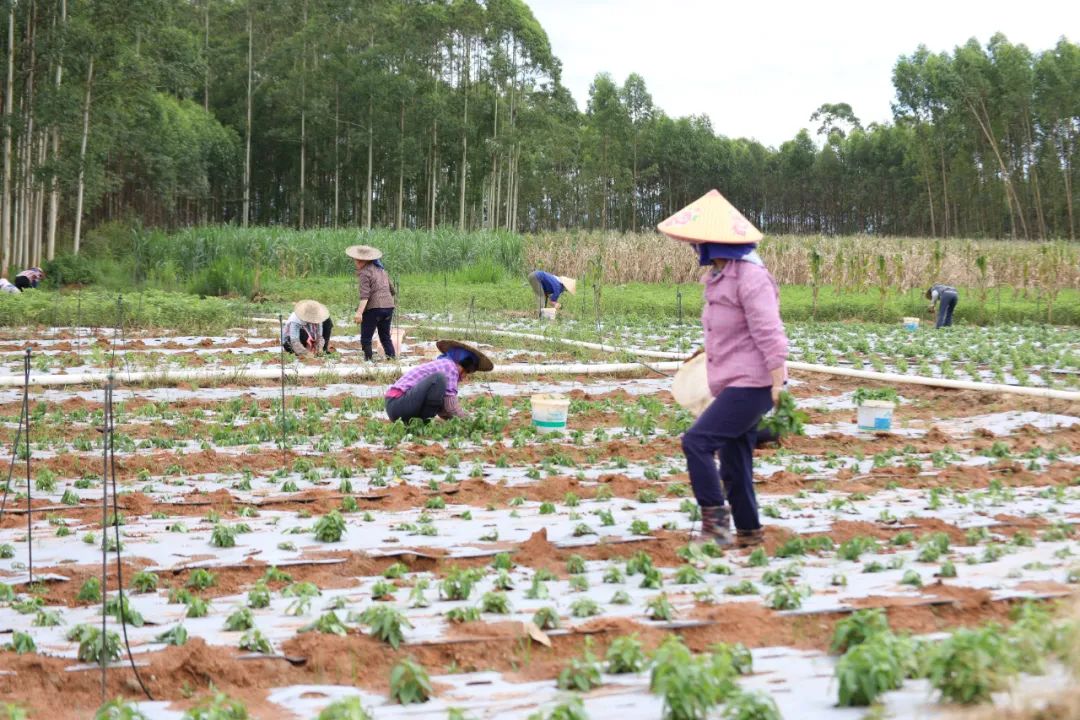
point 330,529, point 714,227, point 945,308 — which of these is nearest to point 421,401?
point 330,529

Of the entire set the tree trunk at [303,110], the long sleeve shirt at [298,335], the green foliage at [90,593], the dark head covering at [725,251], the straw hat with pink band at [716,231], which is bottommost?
the green foliage at [90,593]

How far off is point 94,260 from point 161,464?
26.4 meters

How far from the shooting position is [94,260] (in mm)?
33219

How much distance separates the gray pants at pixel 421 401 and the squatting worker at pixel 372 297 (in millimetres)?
3585

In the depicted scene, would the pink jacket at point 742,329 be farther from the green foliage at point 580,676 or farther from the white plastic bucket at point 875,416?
the white plastic bucket at point 875,416

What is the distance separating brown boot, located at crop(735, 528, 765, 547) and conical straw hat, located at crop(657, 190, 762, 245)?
1438 millimetres

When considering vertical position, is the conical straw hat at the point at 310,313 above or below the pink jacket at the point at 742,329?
below

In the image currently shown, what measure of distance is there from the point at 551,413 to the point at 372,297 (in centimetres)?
440

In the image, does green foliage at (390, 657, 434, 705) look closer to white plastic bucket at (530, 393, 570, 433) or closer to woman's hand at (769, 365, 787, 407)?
woman's hand at (769, 365, 787, 407)

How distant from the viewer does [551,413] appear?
1005 cm

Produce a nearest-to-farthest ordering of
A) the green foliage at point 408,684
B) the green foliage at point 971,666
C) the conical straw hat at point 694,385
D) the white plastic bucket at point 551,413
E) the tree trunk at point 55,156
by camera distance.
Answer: the green foliage at point 971,666
the green foliage at point 408,684
the conical straw hat at point 694,385
the white plastic bucket at point 551,413
the tree trunk at point 55,156

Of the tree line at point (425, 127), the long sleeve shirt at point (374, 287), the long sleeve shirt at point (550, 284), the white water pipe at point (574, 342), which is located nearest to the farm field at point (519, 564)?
the long sleeve shirt at point (374, 287)

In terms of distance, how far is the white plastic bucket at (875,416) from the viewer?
1008cm

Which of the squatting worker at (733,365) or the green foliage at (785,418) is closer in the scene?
the squatting worker at (733,365)
